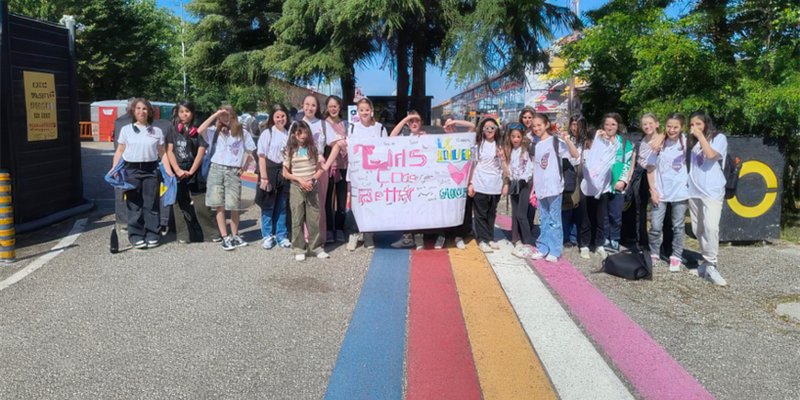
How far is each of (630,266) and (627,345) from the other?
6.42ft

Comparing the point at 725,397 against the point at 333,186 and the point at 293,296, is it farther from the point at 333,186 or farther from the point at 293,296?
the point at 333,186

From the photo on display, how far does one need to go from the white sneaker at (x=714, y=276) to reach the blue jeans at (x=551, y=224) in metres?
→ 1.53

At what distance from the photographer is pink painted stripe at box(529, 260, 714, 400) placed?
156 inches

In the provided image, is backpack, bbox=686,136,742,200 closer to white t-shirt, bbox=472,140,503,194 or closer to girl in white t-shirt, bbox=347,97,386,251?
white t-shirt, bbox=472,140,503,194

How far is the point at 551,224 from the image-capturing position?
7.11m

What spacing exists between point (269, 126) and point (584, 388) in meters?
4.98

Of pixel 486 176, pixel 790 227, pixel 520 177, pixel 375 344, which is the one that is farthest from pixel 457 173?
pixel 790 227

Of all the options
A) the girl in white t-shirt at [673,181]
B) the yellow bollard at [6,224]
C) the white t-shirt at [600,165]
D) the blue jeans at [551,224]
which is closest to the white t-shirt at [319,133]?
the blue jeans at [551,224]

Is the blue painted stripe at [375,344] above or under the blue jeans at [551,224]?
under

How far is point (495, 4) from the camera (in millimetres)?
13750

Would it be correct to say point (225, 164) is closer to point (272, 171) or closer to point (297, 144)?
point (272, 171)

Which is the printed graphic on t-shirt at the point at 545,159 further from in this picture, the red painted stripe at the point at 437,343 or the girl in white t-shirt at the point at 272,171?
the girl in white t-shirt at the point at 272,171

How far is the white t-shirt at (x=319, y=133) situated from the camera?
747 centimetres

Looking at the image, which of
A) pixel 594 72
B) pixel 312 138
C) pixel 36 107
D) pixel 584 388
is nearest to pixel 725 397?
pixel 584 388
